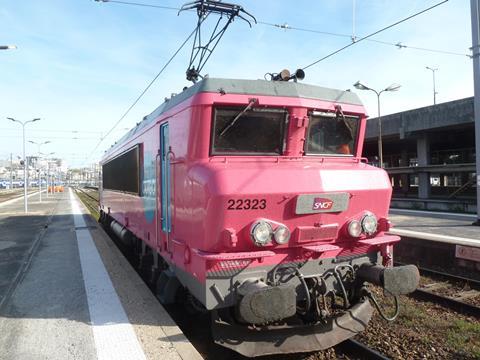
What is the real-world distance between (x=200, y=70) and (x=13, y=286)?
4.78 metres

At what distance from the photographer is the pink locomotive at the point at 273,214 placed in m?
4.52

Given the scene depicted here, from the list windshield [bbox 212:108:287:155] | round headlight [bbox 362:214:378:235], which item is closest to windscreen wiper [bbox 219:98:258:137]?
windshield [bbox 212:108:287:155]

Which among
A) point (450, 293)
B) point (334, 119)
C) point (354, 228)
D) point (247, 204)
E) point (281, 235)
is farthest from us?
point (450, 293)

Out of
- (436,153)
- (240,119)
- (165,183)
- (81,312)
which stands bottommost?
(81,312)

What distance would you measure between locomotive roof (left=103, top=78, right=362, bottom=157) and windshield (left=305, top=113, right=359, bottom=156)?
0.75 feet

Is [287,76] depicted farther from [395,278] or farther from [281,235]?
[395,278]

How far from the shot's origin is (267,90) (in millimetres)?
5113

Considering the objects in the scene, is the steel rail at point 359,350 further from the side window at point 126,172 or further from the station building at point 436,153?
the station building at point 436,153

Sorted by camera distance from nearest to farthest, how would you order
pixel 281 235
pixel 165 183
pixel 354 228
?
pixel 281 235
pixel 354 228
pixel 165 183

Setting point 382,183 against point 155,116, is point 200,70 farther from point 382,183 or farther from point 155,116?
point 382,183

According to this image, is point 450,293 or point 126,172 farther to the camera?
point 126,172

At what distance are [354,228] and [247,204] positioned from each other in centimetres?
144

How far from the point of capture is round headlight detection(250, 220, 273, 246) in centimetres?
454

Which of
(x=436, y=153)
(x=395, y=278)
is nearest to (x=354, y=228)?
(x=395, y=278)
